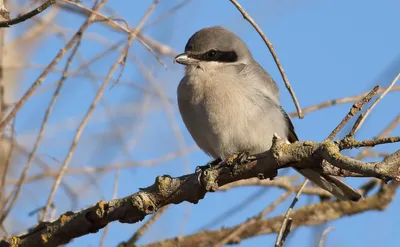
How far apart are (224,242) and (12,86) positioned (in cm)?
364

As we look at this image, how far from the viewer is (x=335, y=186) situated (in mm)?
3500

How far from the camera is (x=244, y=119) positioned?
3373 millimetres

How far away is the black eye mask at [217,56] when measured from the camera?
3859mm

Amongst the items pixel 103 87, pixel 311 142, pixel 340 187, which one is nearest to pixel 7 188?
pixel 103 87

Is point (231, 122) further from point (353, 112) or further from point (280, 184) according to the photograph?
point (353, 112)

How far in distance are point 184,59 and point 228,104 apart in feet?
1.76

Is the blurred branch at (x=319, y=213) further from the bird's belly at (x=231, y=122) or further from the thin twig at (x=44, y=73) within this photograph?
the thin twig at (x=44, y=73)

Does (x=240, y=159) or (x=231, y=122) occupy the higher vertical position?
(x=231, y=122)

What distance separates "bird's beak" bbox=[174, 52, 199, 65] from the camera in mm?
3783

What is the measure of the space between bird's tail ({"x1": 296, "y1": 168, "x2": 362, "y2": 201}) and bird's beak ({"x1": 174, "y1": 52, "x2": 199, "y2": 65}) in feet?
2.90

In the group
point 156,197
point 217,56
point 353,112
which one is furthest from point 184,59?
→ point 353,112

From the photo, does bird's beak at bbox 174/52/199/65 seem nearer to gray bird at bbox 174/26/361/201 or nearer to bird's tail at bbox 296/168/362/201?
gray bird at bbox 174/26/361/201

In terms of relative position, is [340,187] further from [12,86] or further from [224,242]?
[12,86]

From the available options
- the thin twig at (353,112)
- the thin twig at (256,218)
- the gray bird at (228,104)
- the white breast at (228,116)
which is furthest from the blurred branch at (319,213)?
the thin twig at (353,112)
